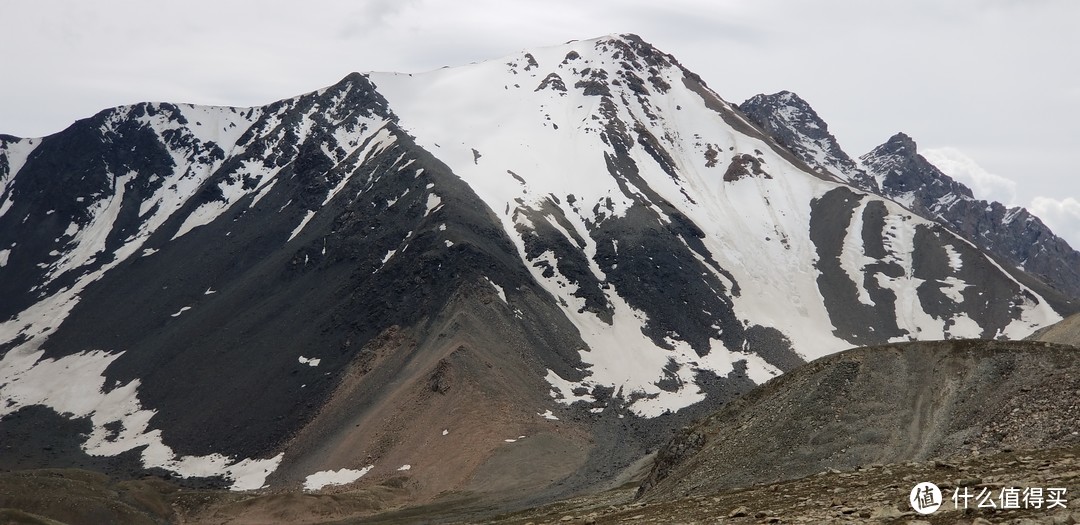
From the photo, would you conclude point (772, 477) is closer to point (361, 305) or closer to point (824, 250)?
point (361, 305)

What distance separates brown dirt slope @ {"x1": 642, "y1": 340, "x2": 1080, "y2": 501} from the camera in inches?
1617

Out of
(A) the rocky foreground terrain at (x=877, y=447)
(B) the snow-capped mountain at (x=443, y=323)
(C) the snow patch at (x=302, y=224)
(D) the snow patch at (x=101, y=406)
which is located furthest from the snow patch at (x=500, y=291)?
(A) the rocky foreground terrain at (x=877, y=447)

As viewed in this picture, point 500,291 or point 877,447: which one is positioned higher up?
point 500,291

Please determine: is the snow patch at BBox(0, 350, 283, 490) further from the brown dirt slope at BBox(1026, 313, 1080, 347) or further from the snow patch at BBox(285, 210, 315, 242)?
the brown dirt slope at BBox(1026, 313, 1080, 347)

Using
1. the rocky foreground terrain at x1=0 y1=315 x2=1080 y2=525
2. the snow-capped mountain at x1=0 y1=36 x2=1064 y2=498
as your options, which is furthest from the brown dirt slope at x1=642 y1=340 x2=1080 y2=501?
the snow-capped mountain at x1=0 y1=36 x2=1064 y2=498

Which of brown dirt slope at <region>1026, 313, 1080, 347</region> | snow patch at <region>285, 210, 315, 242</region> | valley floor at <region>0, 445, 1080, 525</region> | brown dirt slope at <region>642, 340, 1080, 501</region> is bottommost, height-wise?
valley floor at <region>0, 445, 1080, 525</region>

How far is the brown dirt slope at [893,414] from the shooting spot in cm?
4106

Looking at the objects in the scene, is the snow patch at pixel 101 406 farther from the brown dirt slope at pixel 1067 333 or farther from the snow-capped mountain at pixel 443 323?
the brown dirt slope at pixel 1067 333

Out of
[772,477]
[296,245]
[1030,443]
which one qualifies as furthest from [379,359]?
[1030,443]

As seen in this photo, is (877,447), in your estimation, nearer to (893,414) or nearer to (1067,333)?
(893,414)

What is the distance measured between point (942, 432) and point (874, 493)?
1937cm

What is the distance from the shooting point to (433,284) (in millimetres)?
142875

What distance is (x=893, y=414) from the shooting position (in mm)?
46375

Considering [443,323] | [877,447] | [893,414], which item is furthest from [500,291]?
[877,447]
